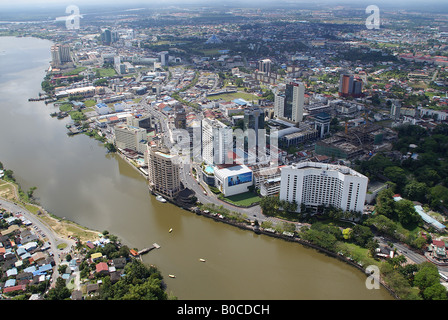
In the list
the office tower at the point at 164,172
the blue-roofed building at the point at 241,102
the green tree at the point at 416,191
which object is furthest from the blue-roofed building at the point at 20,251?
the blue-roofed building at the point at 241,102

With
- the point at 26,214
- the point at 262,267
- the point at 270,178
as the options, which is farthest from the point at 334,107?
the point at 26,214

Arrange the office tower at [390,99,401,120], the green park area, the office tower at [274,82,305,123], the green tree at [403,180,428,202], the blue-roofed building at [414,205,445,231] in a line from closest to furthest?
the blue-roofed building at [414,205,445,231], the green tree at [403,180,428,202], the office tower at [274,82,305,123], the office tower at [390,99,401,120], the green park area

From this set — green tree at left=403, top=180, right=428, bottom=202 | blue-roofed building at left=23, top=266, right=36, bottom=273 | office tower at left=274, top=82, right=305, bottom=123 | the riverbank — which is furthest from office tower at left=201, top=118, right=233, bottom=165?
blue-roofed building at left=23, top=266, right=36, bottom=273

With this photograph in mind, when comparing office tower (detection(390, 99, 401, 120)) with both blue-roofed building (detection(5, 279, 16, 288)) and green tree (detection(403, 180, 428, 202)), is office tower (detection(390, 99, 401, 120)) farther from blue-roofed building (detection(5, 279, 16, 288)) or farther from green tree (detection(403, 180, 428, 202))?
blue-roofed building (detection(5, 279, 16, 288))

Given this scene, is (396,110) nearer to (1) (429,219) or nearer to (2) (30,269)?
(1) (429,219)

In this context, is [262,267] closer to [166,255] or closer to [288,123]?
[166,255]

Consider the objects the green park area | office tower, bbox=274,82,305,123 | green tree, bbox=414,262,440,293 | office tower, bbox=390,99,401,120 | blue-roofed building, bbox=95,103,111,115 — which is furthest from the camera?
the green park area

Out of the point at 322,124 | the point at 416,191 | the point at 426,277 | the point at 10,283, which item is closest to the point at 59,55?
the point at 322,124

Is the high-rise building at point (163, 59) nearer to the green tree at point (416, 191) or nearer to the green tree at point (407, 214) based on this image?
the green tree at point (416, 191)
